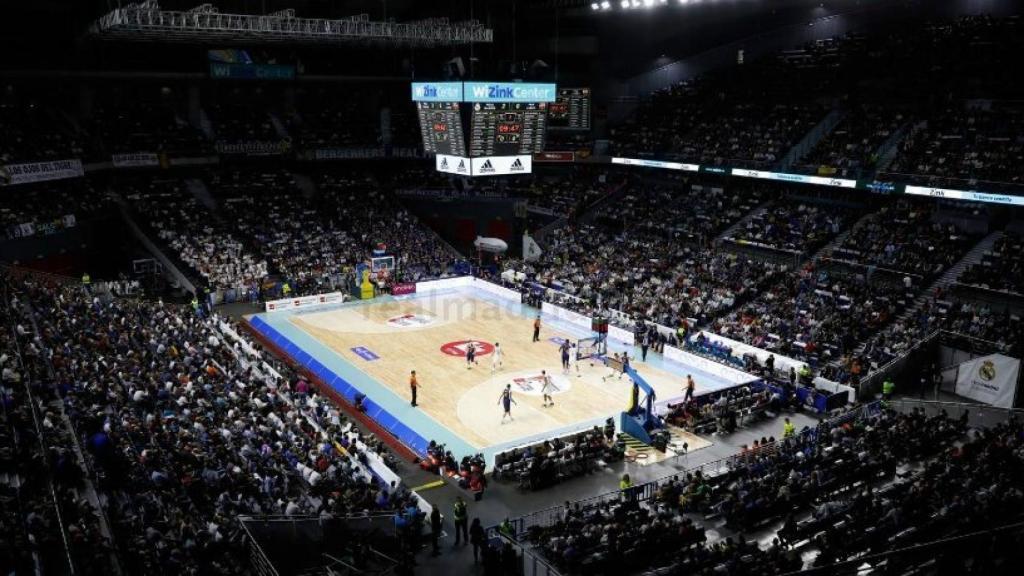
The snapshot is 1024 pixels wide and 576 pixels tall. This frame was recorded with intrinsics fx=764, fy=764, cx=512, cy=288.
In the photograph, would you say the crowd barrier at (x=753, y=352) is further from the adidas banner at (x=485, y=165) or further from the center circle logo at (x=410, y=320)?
the center circle logo at (x=410, y=320)

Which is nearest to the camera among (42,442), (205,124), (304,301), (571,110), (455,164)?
(42,442)

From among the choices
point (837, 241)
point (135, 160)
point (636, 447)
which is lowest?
point (636, 447)

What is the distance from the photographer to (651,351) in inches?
1222

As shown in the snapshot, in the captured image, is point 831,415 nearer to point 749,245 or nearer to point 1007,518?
point 1007,518

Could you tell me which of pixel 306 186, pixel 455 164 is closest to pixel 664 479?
pixel 455 164

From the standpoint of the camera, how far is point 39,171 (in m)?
34.2

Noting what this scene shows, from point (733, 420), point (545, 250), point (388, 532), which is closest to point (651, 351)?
point (733, 420)

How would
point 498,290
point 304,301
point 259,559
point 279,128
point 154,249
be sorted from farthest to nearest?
point 279,128, point 498,290, point 154,249, point 304,301, point 259,559

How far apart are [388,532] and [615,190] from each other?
34.9m

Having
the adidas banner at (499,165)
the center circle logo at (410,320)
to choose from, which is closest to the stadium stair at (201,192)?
the center circle logo at (410,320)

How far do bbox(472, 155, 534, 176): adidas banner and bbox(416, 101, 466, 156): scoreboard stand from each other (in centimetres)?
82

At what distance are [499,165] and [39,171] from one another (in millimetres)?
20713

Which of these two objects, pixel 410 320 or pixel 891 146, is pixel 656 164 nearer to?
pixel 891 146

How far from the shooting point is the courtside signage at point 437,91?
30.2 m
